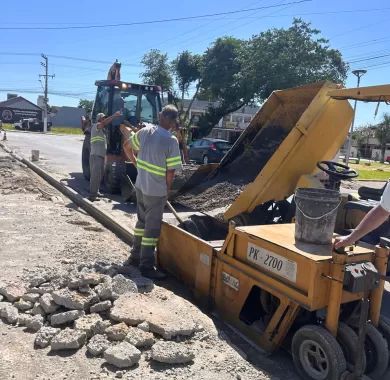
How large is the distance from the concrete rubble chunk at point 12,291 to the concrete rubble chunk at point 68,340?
89cm

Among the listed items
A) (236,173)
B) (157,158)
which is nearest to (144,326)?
(157,158)

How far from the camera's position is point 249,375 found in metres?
3.43

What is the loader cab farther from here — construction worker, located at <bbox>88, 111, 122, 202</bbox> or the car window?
the car window

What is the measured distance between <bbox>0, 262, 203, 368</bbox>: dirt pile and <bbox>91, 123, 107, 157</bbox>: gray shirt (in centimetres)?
552

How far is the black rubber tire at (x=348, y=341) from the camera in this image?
3.34 metres

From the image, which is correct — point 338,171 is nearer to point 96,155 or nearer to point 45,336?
point 45,336

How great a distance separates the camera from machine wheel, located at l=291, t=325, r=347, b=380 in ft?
10.5

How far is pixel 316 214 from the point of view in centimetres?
370

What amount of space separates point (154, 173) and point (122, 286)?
135cm

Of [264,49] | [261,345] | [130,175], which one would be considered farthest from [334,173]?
[264,49]

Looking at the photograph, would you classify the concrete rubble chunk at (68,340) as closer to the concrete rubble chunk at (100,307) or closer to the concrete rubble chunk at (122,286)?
the concrete rubble chunk at (100,307)

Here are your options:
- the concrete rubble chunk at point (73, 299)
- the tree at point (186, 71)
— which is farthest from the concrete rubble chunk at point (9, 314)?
the tree at point (186, 71)

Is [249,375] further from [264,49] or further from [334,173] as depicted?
[264,49]

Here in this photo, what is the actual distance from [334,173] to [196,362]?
2771 mm
